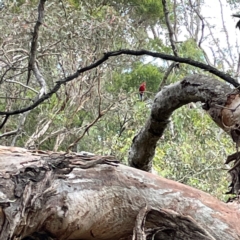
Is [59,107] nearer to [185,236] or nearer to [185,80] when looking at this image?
[185,80]

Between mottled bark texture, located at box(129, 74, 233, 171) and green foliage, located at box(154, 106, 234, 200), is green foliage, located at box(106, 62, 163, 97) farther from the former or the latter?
mottled bark texture, located at box(129, 74, 233, 171)

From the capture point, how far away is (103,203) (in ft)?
2.97

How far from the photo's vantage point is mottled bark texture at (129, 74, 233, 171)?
3.95 feet

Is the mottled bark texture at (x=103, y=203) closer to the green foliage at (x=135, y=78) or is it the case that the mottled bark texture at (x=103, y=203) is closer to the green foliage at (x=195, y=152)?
the green foliage at (x=195, y=152)

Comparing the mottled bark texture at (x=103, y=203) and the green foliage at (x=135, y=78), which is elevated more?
the green foliage at (x=135, y=78)

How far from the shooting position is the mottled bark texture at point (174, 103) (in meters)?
1.20

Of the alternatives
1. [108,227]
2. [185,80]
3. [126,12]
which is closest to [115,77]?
[126,12]

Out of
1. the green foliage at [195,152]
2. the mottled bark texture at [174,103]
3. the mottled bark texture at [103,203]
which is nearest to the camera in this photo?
the mottled bark texture at [103,203]

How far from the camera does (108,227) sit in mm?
929

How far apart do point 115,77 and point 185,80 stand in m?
3.51

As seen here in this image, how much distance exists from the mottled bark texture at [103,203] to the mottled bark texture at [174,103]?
31 centimetres

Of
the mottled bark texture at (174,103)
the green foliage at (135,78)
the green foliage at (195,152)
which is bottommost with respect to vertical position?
the green foliage at (195,152)

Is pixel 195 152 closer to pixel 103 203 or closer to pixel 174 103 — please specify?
pixel 174 103

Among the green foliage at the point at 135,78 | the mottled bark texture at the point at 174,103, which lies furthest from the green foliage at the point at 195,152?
the green foliage at the point at 135,78
